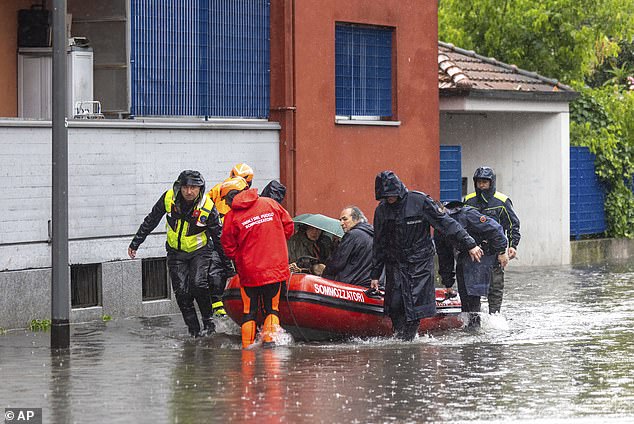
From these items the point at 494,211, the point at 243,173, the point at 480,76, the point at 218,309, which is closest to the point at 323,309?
the point at 218,309

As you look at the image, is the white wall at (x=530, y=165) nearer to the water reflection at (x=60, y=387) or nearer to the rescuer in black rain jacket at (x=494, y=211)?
the rescuer in black rain jacket at (x=494, y=211)

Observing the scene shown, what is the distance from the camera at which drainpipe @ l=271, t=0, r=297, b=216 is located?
19.0 metres

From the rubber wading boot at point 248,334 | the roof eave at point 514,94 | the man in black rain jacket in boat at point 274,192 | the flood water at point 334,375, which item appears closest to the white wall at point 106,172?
the flood water at point 334,375

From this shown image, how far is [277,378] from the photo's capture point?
464 inches

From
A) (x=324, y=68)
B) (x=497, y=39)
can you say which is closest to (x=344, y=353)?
(x=324, y=68)

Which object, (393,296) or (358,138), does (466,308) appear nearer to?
(393,296)

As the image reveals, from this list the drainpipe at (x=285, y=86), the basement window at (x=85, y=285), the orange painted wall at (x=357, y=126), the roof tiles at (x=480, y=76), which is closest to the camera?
the basement window at (x=85, y=285)

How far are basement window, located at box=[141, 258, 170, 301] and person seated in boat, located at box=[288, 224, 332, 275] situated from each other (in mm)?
2326

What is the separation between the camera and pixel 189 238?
14.9 metres

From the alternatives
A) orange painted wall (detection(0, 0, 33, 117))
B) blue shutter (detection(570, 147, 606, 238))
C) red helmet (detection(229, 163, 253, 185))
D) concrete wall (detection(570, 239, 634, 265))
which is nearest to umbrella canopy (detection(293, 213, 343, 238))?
red helmet (detection(229, 163, 253, 185))

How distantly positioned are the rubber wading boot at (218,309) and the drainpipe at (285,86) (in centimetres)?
330

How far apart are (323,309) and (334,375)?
7.97ft

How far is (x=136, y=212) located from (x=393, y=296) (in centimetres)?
424

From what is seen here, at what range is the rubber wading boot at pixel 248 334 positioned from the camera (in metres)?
14.1
